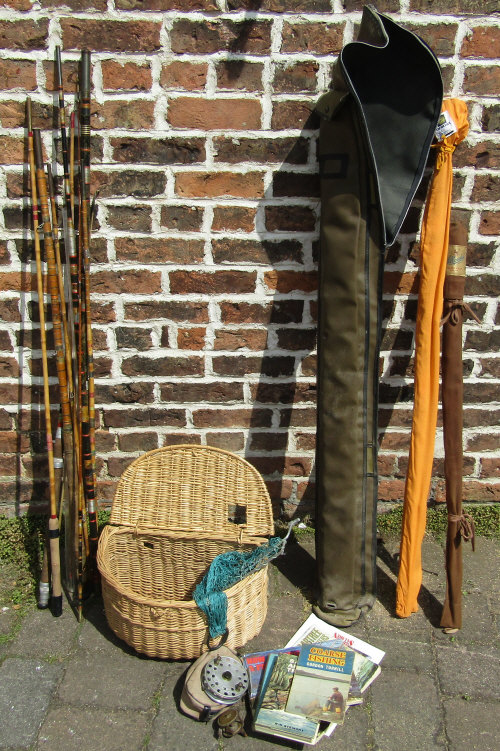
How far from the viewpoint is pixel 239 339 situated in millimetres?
2633

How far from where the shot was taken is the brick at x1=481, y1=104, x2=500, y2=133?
2.38 metres

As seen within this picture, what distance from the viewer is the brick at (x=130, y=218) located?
8.05 feet

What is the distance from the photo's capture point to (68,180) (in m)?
2.34

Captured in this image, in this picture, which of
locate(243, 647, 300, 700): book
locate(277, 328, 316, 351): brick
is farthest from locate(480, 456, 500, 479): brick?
locate(243, 647, 300, 700): book

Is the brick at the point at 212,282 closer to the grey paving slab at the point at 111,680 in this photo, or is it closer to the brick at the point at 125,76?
the brick at the point at 125,76

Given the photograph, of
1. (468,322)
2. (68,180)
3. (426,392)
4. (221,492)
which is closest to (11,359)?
(68,180)

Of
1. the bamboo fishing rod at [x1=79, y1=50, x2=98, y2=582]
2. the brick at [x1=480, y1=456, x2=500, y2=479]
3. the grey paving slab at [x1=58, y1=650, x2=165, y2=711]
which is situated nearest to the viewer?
the grey paving slab at [x1=58, y1=650, x2=165, y2=711]

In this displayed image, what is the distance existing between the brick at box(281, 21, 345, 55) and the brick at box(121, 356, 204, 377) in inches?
46.5

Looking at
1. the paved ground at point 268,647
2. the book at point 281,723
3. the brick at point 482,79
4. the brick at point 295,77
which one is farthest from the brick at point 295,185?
the book at point 281,723

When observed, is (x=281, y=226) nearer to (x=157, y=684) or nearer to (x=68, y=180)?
(x=68, y=180)

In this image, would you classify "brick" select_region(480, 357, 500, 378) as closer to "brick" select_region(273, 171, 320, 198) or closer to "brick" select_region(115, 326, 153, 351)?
"brick" select_region(273, 171, 320, 198)

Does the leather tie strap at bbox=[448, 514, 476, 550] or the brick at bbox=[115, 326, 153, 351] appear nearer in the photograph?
the leather tie strap at bbox=[448, 514, 476, 550]

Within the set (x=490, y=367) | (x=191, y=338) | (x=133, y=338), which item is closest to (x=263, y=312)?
(x=191, y=338)

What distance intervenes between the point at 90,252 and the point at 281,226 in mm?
722
